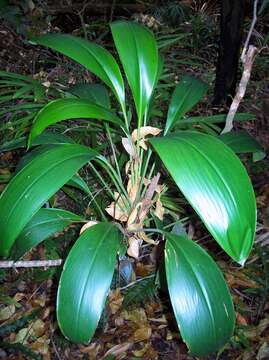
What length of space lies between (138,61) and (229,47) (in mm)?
671

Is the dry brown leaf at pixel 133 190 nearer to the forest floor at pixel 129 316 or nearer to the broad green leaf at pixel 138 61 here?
the broad green leaf at pixel 138 61

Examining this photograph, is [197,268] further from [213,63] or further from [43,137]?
[213,63]

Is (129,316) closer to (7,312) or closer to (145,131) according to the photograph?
(7,312)

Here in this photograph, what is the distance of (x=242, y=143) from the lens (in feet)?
3.52

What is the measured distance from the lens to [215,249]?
4.74ft

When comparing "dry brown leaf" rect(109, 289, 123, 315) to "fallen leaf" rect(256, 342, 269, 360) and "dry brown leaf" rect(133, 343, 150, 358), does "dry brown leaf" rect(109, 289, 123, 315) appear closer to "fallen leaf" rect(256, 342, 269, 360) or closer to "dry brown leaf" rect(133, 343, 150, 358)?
"dry brown leaf" rect(133, 343, 150, 358)

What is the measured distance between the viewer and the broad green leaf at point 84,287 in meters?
0.81

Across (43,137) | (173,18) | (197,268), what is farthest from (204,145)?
(173,18)

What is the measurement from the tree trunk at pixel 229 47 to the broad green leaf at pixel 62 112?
823 mm

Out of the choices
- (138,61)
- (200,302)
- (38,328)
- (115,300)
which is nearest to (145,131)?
(138,61)

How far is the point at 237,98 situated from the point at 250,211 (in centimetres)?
51

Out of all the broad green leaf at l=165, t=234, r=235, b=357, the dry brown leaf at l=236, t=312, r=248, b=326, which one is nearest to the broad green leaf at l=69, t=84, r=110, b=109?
the broad green leaf at l=165, t=234, r=235, b=357

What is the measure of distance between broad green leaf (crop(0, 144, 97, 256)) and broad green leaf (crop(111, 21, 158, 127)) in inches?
10.4

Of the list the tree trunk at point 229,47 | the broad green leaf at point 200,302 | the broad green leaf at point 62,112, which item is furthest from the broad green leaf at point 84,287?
the tree trunk at point 229,47
